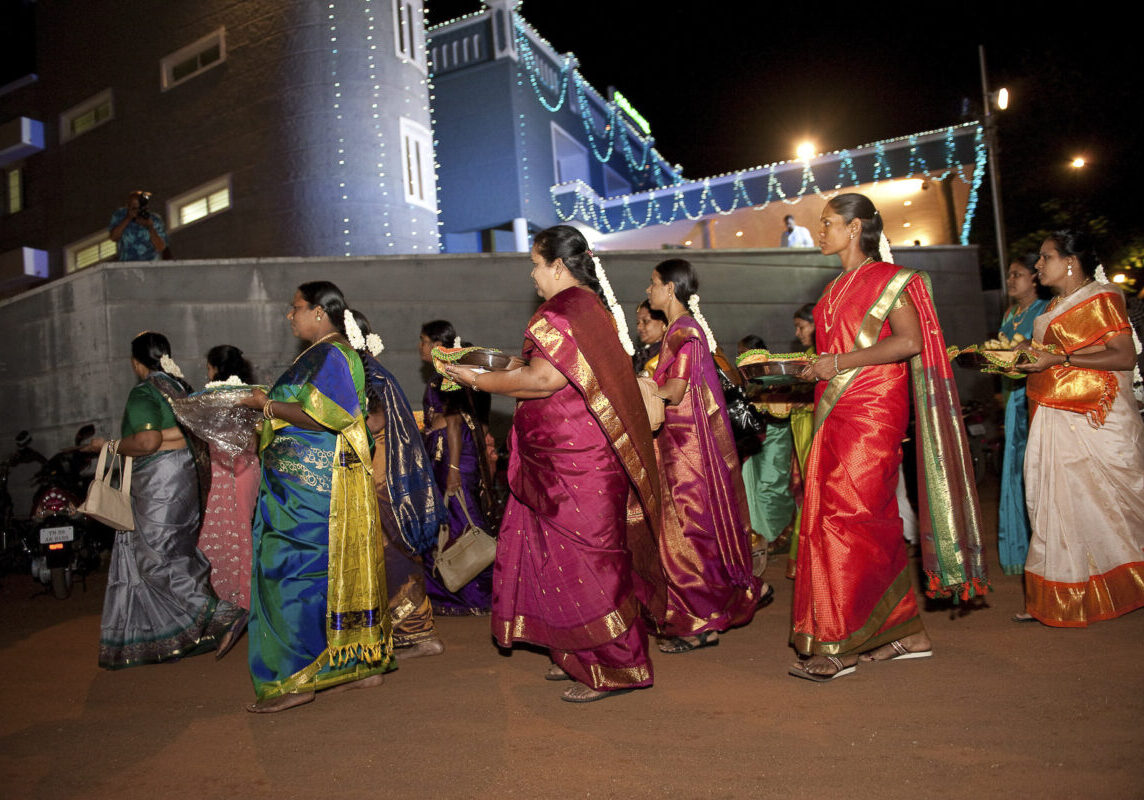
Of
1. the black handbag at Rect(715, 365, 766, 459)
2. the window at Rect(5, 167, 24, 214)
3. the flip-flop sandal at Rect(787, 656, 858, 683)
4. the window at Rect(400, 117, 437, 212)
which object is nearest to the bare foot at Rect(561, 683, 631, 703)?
the flip-flop sandal at Rect(787, 656, 858, 683)

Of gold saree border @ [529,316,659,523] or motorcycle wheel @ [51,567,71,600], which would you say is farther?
motorcycle wheel @ [51,567,71,600]

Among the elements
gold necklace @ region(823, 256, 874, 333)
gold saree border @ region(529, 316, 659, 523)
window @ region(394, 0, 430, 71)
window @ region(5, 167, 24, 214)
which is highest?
window @ region(394, 0, 430, 71)

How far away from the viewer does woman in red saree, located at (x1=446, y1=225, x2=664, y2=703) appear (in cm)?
338

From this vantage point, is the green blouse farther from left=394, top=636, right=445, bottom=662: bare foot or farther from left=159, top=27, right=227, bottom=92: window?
left=159, top=27, right=227, bottom=92: window

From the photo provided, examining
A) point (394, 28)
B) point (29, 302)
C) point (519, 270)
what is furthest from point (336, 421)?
point (394, 28)

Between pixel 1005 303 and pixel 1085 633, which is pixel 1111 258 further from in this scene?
pixel 1085 633

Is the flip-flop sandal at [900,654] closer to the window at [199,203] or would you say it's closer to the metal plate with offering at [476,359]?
the metal plate with offering at [476,359]

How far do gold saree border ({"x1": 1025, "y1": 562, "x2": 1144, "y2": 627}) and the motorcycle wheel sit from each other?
6985 millimetres

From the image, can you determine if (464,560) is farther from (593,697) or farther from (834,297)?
(834,297)

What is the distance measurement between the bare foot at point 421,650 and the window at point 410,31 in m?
11.2

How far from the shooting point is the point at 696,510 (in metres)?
4.30

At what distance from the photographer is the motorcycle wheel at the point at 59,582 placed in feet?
22.9

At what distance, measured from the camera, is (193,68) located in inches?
562

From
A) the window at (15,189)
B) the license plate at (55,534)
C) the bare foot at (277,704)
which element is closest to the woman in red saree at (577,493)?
the bare foot at (277,704)
